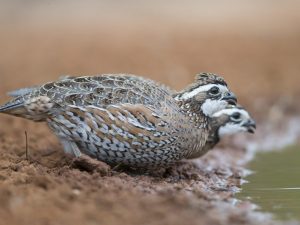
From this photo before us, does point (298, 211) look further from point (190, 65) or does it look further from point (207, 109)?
point (190, 65)

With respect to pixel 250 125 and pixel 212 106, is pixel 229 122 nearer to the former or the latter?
pixel 250 125

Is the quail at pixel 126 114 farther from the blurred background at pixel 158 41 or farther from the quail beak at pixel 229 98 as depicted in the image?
the blurred background at pixel 158 41

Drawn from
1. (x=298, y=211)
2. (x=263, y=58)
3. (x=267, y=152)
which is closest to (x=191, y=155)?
(x=298, y=211)

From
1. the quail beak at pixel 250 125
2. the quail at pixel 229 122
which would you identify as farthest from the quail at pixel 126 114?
the quail beak at pixel 250 125

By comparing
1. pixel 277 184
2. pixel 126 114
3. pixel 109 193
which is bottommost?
pixel 109 193

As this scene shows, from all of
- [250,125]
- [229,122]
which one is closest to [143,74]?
[229,122]
